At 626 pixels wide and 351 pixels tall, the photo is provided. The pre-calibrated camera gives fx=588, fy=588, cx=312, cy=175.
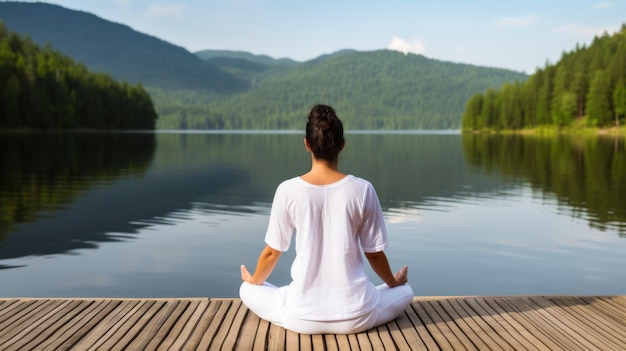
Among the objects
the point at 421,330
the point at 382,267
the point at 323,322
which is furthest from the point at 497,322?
the point at 323,322

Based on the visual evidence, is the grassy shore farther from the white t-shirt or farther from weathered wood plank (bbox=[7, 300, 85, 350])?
weathered wood plank (bbox=[7, 300, 85, 350])

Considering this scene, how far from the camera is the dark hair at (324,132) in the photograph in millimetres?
4707

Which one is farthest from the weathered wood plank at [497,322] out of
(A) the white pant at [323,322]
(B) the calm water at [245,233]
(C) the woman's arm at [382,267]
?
(B) the calm water at [245,233]

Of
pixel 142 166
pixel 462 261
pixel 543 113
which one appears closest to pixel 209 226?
pixel 462 261

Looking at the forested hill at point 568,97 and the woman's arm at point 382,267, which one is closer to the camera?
the woman's arm at point 382,267

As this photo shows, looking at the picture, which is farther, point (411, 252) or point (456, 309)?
point (411, 252)

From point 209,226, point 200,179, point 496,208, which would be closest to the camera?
point 209,226

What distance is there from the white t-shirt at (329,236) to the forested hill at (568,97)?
10140 centimetres

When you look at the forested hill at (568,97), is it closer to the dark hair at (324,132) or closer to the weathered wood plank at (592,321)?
the weathered wood plank at (592,321)

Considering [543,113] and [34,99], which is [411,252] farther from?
[543,113]

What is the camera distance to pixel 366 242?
5.10 m

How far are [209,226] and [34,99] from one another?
87.1 metres

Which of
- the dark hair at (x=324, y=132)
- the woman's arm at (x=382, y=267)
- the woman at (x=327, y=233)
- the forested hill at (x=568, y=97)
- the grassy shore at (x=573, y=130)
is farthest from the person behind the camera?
the forested hill at (x=568, y=97)

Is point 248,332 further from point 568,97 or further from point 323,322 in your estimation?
point 568,97
